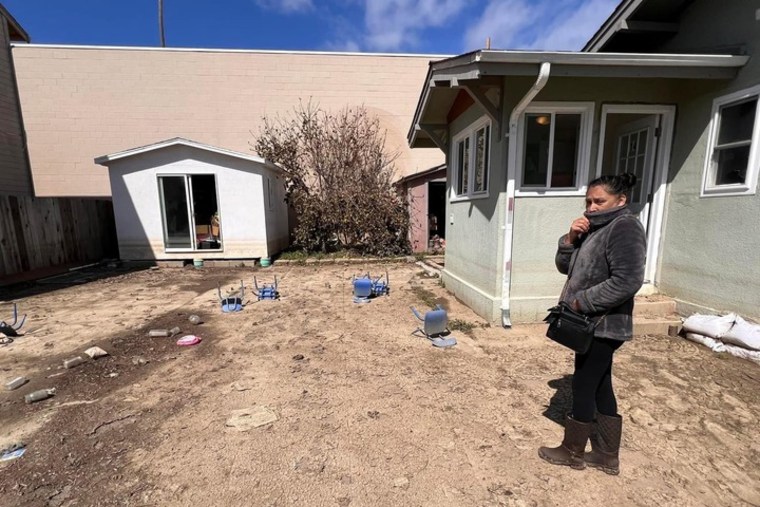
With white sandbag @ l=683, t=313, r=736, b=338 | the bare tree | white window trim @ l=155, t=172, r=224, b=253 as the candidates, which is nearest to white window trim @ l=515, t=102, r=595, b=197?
white sandbag @ l=683, t=313, r=736, b=338

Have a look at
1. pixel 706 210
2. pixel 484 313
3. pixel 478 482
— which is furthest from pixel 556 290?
pixel 478 482

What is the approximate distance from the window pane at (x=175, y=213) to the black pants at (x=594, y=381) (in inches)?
395

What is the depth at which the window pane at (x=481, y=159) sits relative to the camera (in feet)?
16.5

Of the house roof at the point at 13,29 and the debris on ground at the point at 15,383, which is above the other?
the house roof at the point at 13,29

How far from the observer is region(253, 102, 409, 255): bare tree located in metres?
10.9

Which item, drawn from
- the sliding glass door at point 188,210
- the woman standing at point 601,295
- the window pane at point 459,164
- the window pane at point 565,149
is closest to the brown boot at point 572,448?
the woman standing at point 601,295

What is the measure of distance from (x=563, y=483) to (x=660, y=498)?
1.66ft

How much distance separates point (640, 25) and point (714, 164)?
224 cm

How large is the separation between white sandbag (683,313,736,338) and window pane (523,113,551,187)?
7.77ft

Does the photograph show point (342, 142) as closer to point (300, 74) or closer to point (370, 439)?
point (300, 74)

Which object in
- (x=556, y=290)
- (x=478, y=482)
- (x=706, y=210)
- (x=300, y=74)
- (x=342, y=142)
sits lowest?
(x=478, y=482)

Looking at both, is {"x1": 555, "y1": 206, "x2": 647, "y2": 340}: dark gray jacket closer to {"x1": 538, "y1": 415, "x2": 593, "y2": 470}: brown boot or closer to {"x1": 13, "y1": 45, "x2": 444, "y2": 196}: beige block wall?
{"x1": 538, "y1": 415, "x2": 593, "y2": 470}: brown boot

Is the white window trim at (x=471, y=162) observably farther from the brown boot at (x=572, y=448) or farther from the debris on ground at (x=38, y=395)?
the debris on ground at (x=38, y=395)

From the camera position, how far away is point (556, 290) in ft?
15.6
